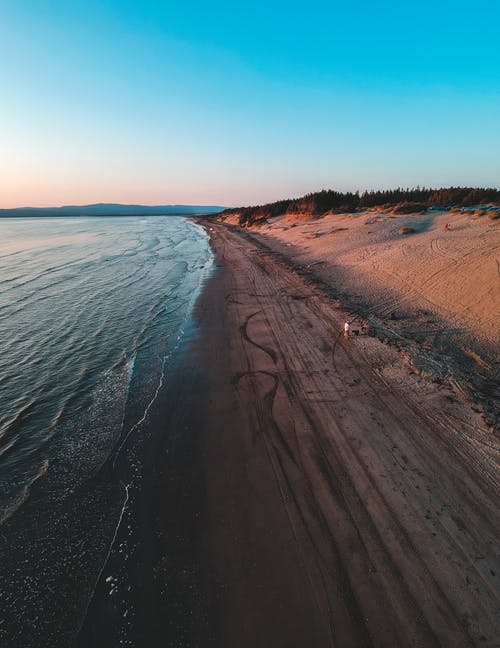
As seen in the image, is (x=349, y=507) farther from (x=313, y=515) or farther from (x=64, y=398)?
(x=64, y=398)

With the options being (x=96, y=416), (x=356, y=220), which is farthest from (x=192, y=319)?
(x=356, y=220)

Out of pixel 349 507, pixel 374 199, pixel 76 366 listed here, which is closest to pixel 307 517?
pixel 349 507

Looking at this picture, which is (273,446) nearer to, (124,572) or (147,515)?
(147,515)

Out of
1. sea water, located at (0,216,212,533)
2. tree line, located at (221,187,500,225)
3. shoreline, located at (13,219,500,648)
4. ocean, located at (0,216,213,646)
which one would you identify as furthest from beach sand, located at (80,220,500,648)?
tree line, located at (221,187,500,225)

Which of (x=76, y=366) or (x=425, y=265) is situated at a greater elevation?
(x=425, y=265)

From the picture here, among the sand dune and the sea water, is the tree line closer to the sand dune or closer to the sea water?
the sand dune

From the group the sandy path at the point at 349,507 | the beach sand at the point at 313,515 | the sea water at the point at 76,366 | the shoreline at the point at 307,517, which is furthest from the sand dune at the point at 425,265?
the sea water at the point at 76,366
